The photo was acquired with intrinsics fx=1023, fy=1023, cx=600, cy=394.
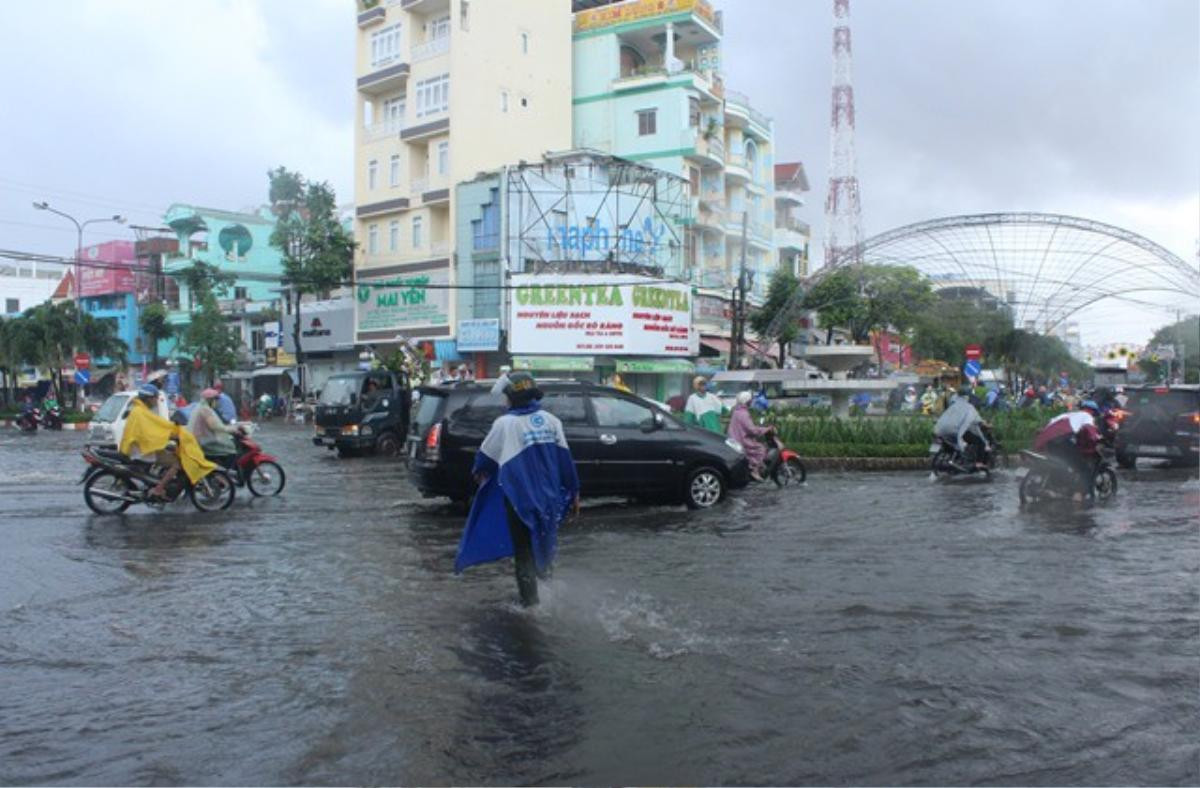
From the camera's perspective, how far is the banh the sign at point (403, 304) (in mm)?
43000

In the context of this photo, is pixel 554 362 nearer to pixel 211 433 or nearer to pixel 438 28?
pixel 438 28

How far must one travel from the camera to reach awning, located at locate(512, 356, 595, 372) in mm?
39750

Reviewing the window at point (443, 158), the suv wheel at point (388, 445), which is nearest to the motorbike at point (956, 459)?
the suv wheel at point (388, 445)

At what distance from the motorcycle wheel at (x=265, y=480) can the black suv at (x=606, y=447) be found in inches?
118

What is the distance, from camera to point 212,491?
1307cm

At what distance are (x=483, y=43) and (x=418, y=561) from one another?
125 feet

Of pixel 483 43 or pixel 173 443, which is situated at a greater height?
pixel 483 43

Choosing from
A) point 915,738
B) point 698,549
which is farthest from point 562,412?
point 915,738

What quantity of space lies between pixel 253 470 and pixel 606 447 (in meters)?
5.56

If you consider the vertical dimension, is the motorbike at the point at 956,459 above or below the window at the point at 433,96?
below

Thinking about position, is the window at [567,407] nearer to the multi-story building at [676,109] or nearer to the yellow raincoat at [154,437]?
the yellow raincoat at [154,437]

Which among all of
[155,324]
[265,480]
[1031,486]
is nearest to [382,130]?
[155,324]

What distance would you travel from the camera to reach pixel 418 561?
9.32 m

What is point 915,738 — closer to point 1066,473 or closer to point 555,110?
point 1066,473
